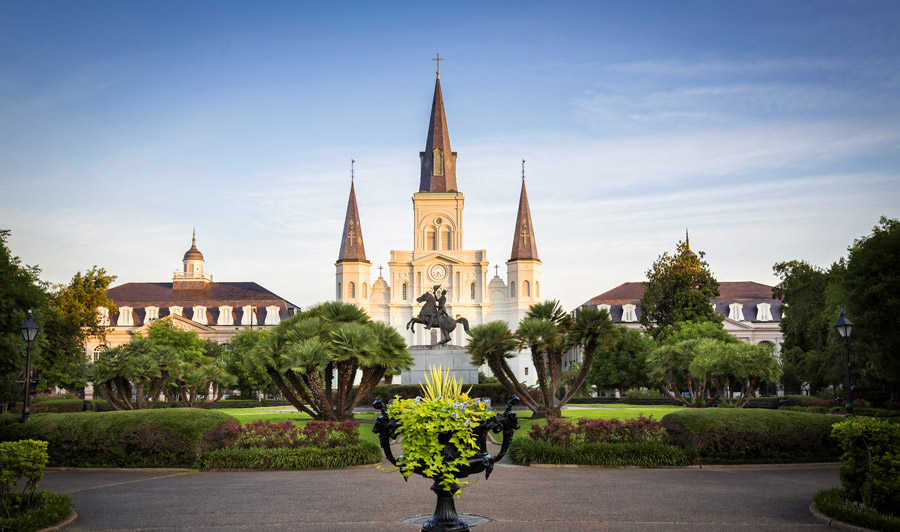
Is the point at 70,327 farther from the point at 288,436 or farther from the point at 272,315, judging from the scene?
the point at 272,315

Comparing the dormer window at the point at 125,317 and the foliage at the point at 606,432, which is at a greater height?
the dormer window at the point at 125,317

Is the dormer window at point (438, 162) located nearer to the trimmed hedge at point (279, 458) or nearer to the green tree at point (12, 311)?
the green tree at point (12, 311)

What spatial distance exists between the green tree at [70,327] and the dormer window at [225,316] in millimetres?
42477

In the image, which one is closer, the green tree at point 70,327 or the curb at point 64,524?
the curb at point 64,524

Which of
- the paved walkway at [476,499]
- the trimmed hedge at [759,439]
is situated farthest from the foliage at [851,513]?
the trimmed hedge at [759,439]

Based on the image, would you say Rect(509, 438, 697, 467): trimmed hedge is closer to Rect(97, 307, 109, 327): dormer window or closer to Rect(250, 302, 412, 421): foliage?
Rect(250, 302, 412, 421): foliage

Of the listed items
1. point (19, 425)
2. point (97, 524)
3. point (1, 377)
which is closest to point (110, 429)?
point (19, 425)

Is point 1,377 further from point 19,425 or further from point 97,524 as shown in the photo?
point 97,524

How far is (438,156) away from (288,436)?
91.5m

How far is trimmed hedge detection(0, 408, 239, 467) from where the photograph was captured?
19156 millimetres

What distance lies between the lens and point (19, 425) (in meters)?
20.1

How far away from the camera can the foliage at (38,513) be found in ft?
36.0

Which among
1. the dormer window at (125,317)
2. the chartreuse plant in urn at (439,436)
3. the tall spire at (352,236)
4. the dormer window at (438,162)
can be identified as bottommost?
the chartreuse plant in urn at (439,436)

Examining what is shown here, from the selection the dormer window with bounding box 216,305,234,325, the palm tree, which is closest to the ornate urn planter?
the palm tree
